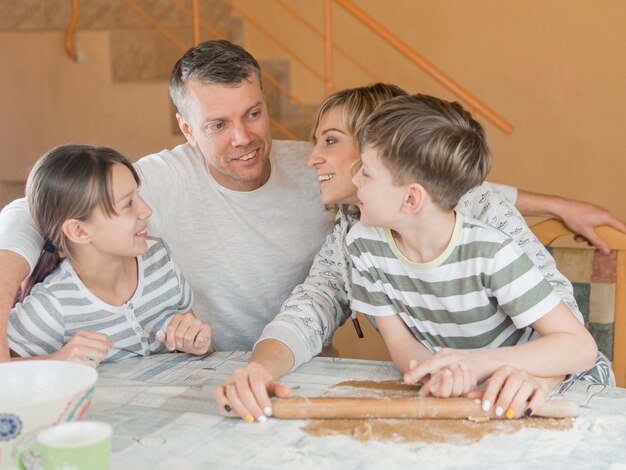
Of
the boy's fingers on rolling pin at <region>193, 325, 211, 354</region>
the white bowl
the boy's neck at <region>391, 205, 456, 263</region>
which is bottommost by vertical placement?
the boy's fingers on rolling pin at <region>193, 325, 211, 354</region>

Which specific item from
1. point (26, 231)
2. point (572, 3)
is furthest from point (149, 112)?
point (26, 231)

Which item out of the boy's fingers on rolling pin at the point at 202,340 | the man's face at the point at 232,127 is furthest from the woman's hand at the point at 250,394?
the man's face at the point at 232,127

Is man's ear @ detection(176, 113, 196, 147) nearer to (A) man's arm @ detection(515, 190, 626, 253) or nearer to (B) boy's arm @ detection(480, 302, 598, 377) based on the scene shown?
(A) man's arm @ detection(515, 190, 626, 253)

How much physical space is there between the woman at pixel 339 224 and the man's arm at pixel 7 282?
1.39 ft

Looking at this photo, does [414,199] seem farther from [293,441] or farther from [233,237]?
[233,237]

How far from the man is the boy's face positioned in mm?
517

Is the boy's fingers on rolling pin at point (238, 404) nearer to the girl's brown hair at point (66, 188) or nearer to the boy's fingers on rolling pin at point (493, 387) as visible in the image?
the boy's fingers on rolling pin at point (493, 387)

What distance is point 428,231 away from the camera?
151 centimetres

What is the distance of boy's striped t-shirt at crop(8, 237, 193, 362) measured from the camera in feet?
5.27

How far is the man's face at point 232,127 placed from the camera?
6.54 feet

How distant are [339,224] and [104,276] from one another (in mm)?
484

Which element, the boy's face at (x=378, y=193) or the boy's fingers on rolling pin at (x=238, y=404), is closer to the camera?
the boy's fingers on rolling pin at (x=238, y=404)

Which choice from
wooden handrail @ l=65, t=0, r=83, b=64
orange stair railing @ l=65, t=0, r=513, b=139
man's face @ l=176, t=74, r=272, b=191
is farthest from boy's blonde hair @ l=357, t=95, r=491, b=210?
wooden handrail @ l=65, t=0, r=83, b=64

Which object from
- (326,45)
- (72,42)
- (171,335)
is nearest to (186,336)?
(171,335)
